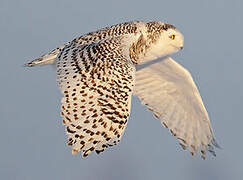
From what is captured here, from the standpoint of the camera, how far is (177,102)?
50.3 ft

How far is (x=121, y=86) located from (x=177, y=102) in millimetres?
4952

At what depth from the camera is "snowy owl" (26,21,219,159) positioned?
402 inches

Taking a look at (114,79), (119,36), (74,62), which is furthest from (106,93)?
(119,36)

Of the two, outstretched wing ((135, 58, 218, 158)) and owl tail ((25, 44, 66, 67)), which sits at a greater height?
owl tail ((25, 44, 66, 67))

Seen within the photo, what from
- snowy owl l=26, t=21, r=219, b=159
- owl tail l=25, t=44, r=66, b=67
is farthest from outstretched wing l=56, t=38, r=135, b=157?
owl tail l=25, t=44, r=66, b=67

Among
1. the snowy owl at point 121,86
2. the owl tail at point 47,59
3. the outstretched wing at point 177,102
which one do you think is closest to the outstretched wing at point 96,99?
the snowy owl at point 121,86

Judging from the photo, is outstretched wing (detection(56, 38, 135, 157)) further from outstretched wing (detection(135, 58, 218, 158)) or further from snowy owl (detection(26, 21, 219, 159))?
outstretched wing (detection(135, 58, 218, 158))

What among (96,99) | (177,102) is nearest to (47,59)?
(96,99)

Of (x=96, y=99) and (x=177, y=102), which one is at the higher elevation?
(x=96, y=99)

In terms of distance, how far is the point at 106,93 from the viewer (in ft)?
34.7

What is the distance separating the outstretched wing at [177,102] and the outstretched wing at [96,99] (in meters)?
3.83

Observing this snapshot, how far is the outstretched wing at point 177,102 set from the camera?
48.6 ft

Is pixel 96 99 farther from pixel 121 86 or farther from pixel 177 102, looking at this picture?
pixel 177 102

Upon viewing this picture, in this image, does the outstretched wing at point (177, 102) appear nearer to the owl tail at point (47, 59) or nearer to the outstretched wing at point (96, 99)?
the owl tail at point (47, 59)
